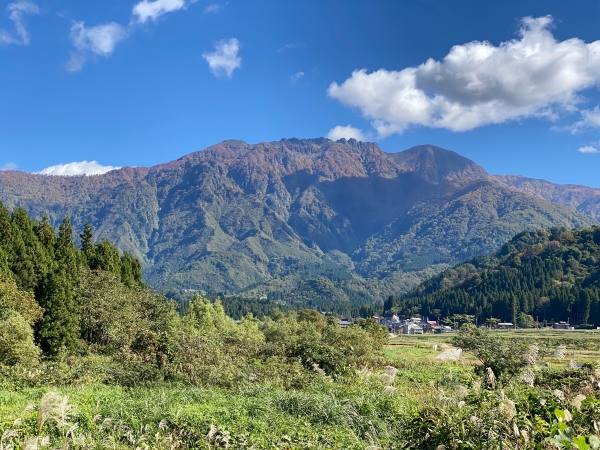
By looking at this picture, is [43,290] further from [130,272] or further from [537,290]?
[537,290]

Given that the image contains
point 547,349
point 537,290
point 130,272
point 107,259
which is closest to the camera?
point 547,349

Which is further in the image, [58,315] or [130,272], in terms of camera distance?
[130,272]

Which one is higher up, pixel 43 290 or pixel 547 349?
pixel 43 290

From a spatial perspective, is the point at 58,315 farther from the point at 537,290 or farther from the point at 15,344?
the point at 537,290

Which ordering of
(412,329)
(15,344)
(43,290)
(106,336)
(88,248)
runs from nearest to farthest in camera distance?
1. (15,344)
2. (43,290)
3. (106,336)
4. (88,248)
5. (412,329)

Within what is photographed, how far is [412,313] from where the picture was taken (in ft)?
467

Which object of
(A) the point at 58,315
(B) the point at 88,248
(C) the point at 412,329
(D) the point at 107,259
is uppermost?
(B) the point at 88,248

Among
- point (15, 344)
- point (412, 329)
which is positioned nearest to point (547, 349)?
point (15, 344)

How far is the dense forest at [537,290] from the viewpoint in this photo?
104812mm

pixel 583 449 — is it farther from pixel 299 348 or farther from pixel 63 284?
pixel 63 284

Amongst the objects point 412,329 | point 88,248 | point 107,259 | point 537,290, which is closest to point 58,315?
point 107,259

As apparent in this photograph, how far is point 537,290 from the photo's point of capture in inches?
4587

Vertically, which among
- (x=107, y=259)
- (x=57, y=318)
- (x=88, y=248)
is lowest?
(x=57, y=318)

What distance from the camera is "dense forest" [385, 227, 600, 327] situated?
105 metres
